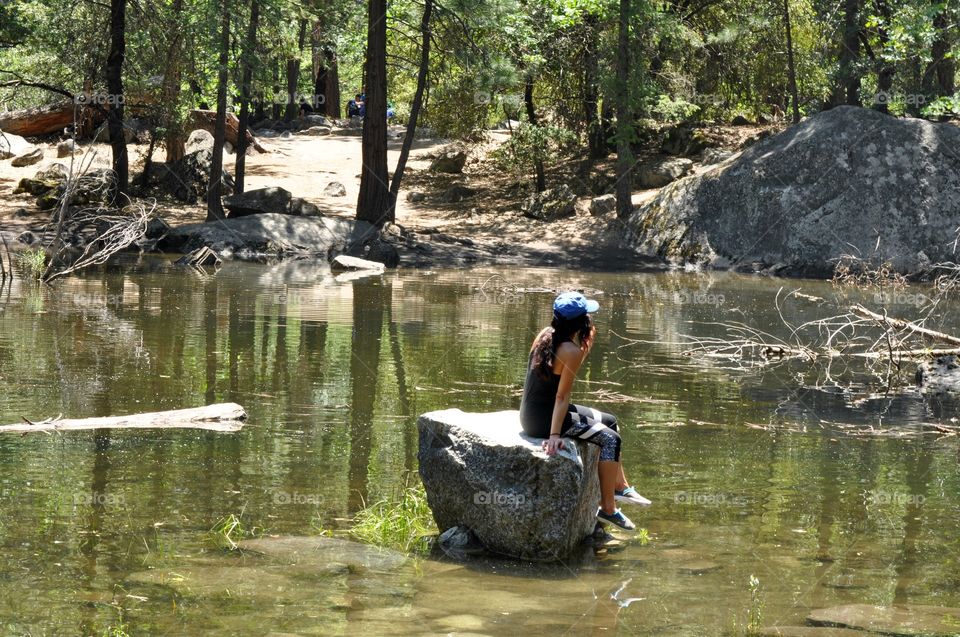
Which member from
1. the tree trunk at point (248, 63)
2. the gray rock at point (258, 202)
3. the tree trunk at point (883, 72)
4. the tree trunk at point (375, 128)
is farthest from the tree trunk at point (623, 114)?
the tree trunk at point (248, 63)

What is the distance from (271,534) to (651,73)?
28287 millimetres

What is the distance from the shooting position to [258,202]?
31.3m

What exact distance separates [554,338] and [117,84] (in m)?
25.6

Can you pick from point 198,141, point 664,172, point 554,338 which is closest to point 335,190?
point 198,141

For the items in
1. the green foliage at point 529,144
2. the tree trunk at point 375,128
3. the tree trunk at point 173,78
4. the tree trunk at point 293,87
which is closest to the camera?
the tree trunk at point 173,78

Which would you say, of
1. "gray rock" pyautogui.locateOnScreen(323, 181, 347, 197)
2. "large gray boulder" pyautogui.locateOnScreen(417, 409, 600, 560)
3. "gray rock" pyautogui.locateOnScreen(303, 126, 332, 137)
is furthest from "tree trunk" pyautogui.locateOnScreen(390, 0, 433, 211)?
"large gray boulder" pyautogui.locateOnScreen(417, 409, 600, 560)

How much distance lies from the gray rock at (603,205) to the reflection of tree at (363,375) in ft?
35.4

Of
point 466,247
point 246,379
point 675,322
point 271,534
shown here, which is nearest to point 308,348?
point 246,379

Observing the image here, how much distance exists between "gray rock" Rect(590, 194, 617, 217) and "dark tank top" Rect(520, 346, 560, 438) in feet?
84.6

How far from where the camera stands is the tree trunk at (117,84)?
2950 cm

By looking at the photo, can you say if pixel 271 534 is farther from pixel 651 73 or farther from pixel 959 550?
pixel 651 73

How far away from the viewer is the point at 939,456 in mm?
9984

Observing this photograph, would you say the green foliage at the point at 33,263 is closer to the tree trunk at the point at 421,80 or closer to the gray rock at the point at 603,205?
the tree trunk at the point at 421,80

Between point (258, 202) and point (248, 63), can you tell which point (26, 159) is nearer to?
point (258, 202)
